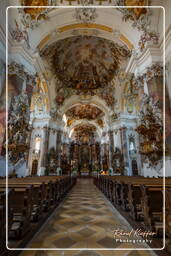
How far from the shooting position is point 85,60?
1331cm

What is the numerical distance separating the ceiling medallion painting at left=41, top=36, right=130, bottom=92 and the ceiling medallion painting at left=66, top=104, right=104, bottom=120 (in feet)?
17.8

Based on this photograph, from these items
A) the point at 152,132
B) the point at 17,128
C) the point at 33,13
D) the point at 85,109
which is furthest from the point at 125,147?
the point at 33,13

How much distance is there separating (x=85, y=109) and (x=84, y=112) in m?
0.73

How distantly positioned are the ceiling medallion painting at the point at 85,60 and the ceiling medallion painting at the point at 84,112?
5.44 m

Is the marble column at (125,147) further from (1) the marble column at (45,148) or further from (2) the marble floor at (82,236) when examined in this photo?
(2) the marble floor at (82,236)

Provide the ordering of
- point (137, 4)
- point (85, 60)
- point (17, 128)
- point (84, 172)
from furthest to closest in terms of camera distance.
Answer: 1. point (84, 172)
2. point (85, 60)
3. point (137, 4)
4. point (17, 128)

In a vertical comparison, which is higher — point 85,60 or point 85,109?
point 85,60

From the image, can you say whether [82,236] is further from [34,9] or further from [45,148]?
[45,148]

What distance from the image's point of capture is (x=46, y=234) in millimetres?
2379

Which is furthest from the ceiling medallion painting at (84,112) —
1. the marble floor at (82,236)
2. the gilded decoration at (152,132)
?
the marble floor at (82,236)

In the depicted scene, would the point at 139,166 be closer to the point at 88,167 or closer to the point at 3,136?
the point at 3,136

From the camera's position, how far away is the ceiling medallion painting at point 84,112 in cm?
2084

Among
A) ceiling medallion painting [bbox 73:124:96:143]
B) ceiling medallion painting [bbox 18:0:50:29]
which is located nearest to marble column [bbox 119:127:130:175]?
ceiling medallion painting [bbox 18:0:50:29]

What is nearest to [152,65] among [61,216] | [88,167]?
[61,216]
